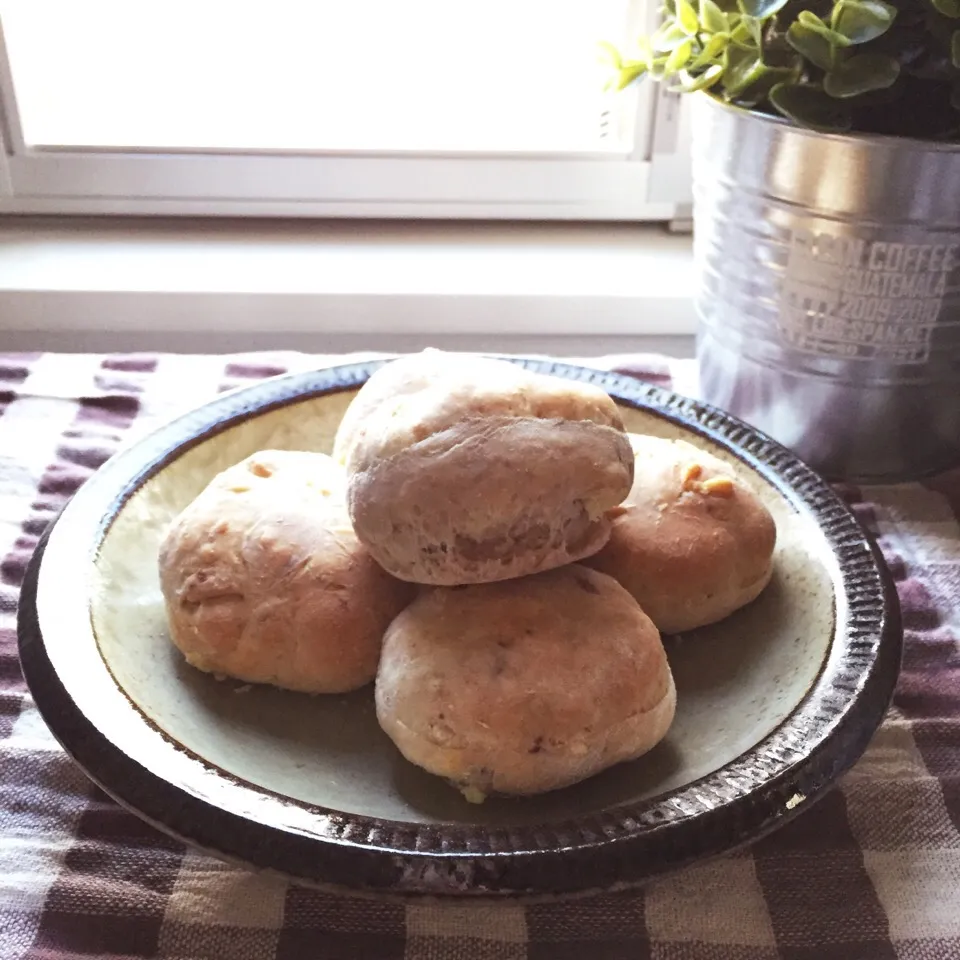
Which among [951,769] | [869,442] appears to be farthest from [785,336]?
[951,769]

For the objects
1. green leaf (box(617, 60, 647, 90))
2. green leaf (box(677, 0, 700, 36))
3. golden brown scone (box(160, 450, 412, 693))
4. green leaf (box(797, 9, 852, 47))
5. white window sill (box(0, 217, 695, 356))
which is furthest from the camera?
white window sill (box(0, 217, 695, 356))

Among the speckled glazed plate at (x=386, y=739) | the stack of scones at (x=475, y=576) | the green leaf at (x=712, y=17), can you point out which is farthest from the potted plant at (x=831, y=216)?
the stack of scones at (x=475, y=576)

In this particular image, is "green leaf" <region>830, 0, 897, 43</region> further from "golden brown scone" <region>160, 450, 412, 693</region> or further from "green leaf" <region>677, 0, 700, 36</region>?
"golden brown scone" <region>160, 450, 412, 693</region>

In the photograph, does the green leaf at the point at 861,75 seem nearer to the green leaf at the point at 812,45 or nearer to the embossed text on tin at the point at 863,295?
the green leaf at the point at 812,45

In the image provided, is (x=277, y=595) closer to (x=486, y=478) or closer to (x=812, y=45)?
(x=486, y=478)

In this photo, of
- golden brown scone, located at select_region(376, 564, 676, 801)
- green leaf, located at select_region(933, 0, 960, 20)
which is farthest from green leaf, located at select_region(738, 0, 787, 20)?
golden brown scone, located at select_region(376, 564, 676, 801)
